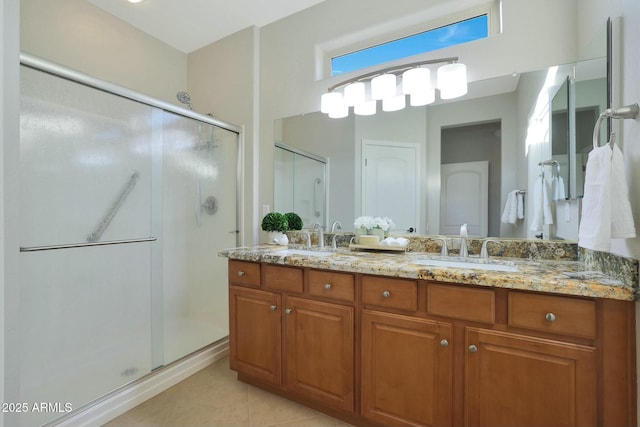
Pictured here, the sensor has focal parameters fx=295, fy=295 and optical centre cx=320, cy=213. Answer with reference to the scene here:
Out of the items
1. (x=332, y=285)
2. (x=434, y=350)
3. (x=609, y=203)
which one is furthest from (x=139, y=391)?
(x=609, y=203)

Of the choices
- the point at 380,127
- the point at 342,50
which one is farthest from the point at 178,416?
the point at 342,50

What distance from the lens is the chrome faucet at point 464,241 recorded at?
5.58 ft

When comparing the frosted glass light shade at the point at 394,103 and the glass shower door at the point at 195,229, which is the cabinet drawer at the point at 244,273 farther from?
the frosted glass light shade at the point at 394,103

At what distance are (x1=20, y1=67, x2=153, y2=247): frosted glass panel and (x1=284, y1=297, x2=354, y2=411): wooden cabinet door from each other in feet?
4.17

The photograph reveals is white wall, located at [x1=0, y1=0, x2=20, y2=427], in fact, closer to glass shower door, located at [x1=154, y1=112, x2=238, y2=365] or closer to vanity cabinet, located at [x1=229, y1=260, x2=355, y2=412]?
glass shower door, located at [x1=154, y1=112, x2=238, y2=365]

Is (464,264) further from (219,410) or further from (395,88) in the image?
(219,410)

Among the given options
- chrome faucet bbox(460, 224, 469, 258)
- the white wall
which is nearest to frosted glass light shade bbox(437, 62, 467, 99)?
chrome faucet bbox(460, 224, 469, 258)

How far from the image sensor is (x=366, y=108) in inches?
81.8

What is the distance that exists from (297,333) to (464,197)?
1.28 meters

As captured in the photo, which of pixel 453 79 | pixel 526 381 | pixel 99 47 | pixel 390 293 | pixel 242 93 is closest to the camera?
pixel 526 381

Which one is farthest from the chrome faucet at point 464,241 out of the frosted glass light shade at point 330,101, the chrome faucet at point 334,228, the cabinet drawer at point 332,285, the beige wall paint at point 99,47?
the beige wall paint at point 99,47

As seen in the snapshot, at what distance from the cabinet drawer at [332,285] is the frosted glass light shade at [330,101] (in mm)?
1232

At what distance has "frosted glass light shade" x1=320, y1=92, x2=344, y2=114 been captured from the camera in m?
2.12

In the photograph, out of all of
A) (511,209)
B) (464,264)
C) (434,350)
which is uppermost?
(511,209)
